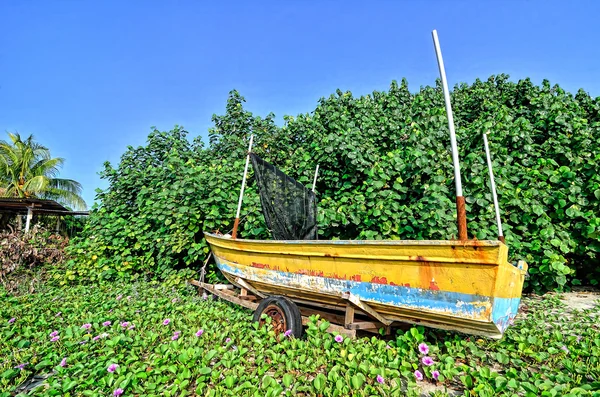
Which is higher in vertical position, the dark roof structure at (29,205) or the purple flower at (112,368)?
the dark roof structure at (29,205)

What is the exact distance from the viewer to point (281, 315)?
380cm

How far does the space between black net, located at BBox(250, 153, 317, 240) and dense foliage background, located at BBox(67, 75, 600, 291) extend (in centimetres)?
71

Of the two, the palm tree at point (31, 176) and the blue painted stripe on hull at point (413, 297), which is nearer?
the blue painted stripe on hull at point (413, 297)

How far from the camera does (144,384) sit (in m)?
2.68

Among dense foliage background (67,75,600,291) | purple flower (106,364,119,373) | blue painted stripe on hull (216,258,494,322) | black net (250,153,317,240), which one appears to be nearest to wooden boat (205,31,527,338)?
blue painted stripe on hull (216,258,494,322)

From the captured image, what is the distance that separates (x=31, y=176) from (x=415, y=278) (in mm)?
20789

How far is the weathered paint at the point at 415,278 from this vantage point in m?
2.65

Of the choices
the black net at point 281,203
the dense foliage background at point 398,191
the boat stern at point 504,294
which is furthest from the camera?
the dense foliage background at point 398,191

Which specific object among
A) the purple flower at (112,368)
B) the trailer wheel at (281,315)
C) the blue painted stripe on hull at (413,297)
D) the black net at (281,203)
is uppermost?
the black net at (281,203)

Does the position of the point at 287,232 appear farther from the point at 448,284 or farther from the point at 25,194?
the point at 25,194

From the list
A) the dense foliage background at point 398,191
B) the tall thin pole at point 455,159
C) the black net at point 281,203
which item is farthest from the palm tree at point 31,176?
the tall thin pole at point 455,159

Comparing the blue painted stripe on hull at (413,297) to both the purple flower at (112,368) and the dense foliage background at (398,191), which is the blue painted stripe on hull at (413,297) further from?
the dense foliage background at (398,191)

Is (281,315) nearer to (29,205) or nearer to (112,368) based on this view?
(112,368)

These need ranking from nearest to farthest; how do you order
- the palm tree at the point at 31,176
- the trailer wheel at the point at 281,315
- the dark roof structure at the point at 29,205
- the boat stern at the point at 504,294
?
1. the boat stern at the point at 504,294
2. the trailer wheel at the point at 281,315
3. the dark roof structure at the point at 29,205
4. the palm tree at the point at 31,176
